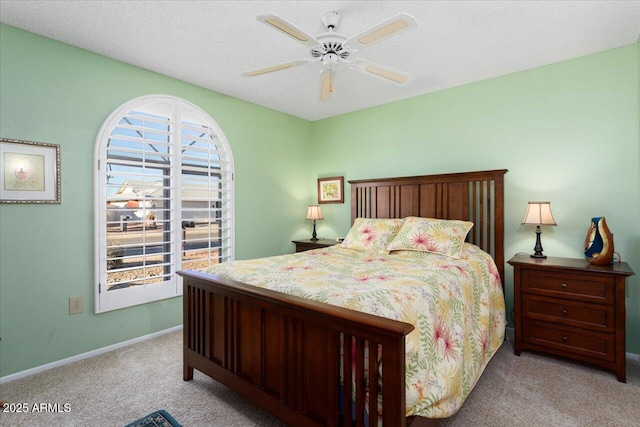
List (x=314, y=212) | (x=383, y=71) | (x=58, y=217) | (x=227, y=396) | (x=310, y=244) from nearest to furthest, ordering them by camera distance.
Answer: (x=227, y=396), (x=383, y=71), (x=58, y=217), (x=310, y=244), (x=314, y=212)

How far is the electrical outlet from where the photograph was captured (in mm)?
2552

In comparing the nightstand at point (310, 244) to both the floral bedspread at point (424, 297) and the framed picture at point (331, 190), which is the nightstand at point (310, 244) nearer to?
the framed picture at point (331, 190)

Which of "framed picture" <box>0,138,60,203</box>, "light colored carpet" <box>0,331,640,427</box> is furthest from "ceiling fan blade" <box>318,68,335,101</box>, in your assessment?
"light colored carpet" <box>0,331,640,427</box>

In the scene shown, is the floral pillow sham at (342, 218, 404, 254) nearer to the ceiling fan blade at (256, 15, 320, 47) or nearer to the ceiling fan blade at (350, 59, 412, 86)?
the ceiling fan blade at (350, 59, 412, 86)

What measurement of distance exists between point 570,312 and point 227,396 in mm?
2534

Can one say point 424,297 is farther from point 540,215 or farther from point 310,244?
point 310,244

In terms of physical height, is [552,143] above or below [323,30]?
below

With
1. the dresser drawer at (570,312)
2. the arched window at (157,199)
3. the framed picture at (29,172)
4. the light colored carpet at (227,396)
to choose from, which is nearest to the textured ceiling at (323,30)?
the arched window at (157,199)

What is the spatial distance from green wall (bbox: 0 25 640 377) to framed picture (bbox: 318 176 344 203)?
3.30 ft

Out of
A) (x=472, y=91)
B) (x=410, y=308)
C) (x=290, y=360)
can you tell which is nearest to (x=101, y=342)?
(x=290, y=360)

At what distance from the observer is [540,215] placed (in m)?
2.66

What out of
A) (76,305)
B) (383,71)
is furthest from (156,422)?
(383,71)

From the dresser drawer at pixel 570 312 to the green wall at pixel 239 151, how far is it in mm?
533

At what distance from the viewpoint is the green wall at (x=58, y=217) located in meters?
2.29
